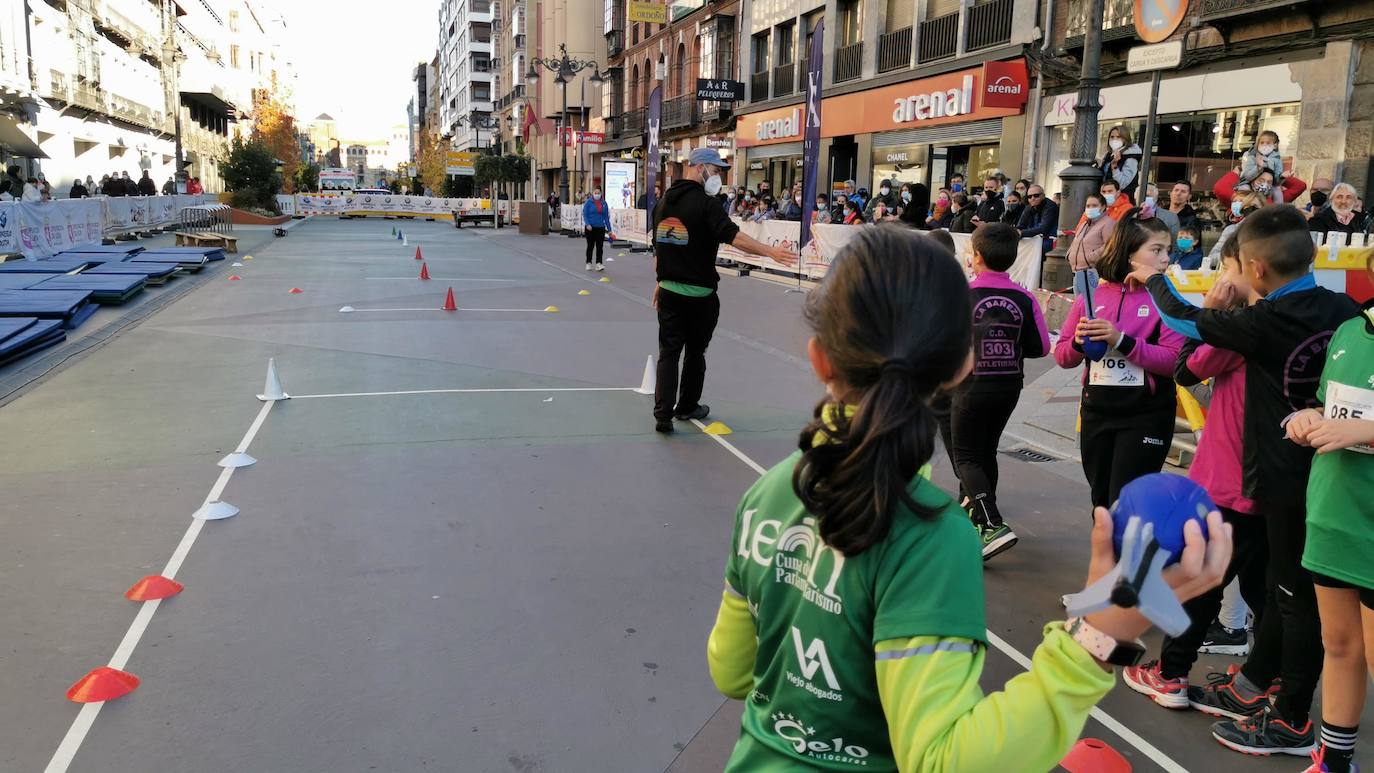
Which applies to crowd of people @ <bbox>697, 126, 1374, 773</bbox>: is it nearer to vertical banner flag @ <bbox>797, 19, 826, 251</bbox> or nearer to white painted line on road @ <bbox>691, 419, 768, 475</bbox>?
white painted line on road @ <bbox>691, 419, 768, 475</bbox>

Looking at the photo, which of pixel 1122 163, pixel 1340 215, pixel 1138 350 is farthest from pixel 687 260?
pixel 1122 163

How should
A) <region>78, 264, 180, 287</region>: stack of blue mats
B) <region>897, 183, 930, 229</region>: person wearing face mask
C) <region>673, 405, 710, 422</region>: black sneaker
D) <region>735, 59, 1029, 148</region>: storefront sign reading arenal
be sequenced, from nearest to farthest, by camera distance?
<region>673, 405, 710, 422</region>: black sneaker → <region>78, 264, 180, 287</region>: stack of blue mats → <region>897, 183, 930, 229</region>: person wearing face mask → <region>735, 59, 1029, 148</region>: storefront sign reading arenal

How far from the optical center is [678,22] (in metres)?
43.6

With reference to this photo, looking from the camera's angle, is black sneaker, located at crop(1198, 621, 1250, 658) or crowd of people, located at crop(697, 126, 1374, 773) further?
black sneaker, located at crop(1198, 621, 1250, 658)

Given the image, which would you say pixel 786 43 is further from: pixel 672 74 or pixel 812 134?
pixel 812 134

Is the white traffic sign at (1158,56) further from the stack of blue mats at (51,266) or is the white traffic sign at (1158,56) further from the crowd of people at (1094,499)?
the stack of blue mats at (51,266)

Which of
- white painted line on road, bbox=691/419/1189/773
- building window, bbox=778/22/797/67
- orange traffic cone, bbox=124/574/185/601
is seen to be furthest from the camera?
building window, bbox=778/22/797/67

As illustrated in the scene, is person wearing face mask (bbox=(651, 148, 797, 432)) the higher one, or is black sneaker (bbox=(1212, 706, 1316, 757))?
person wearing face mask (bbox=(651, 148, 797, 432))

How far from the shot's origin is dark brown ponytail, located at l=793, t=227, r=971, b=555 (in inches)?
51.3

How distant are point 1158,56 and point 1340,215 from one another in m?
3.34

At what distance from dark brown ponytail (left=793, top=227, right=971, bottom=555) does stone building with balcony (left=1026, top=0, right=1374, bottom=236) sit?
564 inches

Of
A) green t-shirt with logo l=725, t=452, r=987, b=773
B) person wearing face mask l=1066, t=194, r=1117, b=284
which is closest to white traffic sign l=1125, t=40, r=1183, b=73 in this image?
person wearing face mask l=1066, t=194, r=1117, b=284

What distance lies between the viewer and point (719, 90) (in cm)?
3603

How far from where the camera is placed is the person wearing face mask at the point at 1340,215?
10523 millimetres
